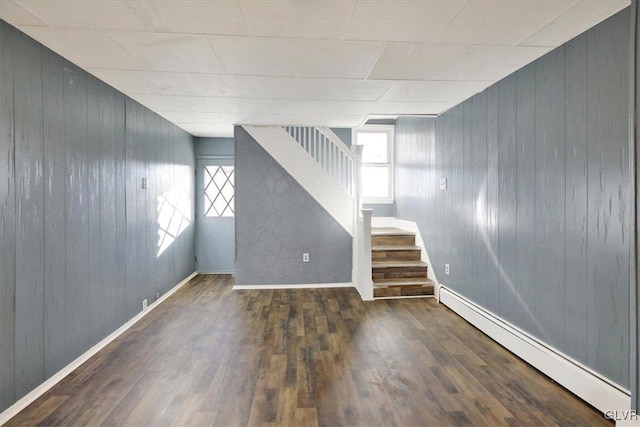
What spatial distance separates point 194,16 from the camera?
6.48ft

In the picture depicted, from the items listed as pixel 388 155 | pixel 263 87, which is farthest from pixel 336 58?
pixel 388 155

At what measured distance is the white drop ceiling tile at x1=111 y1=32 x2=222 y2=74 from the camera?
222 centimetres

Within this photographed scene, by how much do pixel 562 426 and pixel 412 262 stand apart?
9.62 ft

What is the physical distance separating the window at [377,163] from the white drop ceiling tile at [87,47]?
153 inches

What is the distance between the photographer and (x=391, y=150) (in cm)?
587

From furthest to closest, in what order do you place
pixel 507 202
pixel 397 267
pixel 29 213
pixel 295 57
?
pixel 397 267 → pixel 507 202 → pixel 295 57 → pixel 29 213

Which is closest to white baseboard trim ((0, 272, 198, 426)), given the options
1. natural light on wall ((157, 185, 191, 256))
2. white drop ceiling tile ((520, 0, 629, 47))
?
natural light on wall ((157, 185, 191, 256))

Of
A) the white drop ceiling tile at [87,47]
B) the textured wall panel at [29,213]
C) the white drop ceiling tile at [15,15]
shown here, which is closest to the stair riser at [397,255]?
the white drop ceiling tile at [87,47]

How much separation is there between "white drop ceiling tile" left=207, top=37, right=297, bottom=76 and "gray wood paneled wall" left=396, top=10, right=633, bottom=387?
1.91 m

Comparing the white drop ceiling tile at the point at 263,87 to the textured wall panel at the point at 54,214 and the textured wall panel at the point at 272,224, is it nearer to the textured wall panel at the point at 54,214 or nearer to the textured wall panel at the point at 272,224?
the textured wall panel at the point at 54,214

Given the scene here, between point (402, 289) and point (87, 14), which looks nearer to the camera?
point (87, 14)

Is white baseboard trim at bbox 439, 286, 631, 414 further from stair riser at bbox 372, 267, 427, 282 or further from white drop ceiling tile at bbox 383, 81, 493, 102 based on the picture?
white drop ceiling tile at bbox 383, 81, 493, 102

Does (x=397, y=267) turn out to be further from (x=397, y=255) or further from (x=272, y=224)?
(x=272, y=224)

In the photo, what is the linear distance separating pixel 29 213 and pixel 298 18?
210cm
